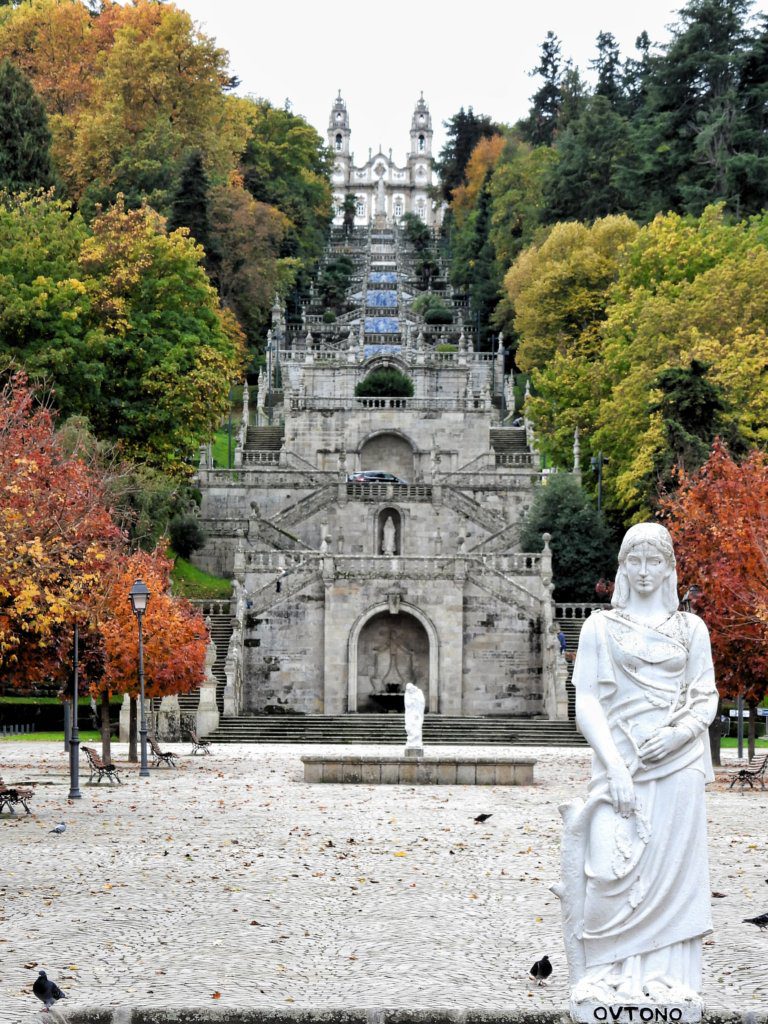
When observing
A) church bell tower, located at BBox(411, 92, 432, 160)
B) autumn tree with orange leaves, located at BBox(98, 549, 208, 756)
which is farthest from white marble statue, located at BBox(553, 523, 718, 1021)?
church bell tower, located at BBox(411, 92, 432, 160)

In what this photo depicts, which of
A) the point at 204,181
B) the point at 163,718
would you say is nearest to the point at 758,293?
the point at 163,718

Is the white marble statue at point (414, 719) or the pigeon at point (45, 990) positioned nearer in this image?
the pigeon at point (45, 990)

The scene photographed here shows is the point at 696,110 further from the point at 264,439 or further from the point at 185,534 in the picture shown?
the point at 185,534

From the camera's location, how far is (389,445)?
6838 centimetres

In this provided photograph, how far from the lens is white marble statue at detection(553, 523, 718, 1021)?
8758 millimetres

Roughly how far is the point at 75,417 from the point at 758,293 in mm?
22860

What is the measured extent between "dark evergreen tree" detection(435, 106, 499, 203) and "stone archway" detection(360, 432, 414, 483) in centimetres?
7406

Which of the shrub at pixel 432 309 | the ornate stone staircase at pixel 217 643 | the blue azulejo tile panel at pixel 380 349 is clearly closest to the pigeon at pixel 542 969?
the ornate stone staircase at pixel 217 643

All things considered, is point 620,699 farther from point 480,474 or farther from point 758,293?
point 480,474

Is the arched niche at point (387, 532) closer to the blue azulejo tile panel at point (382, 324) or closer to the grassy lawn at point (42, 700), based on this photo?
the grassy lawn at point (42, 700)

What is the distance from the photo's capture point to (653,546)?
9.20m

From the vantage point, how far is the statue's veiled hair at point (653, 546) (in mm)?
9195

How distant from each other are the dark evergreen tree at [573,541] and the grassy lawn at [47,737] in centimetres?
1655

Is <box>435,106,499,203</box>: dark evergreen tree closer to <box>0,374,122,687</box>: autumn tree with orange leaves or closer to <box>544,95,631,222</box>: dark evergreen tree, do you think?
<box>544,95,631,222</box>: dark evergreen tree
